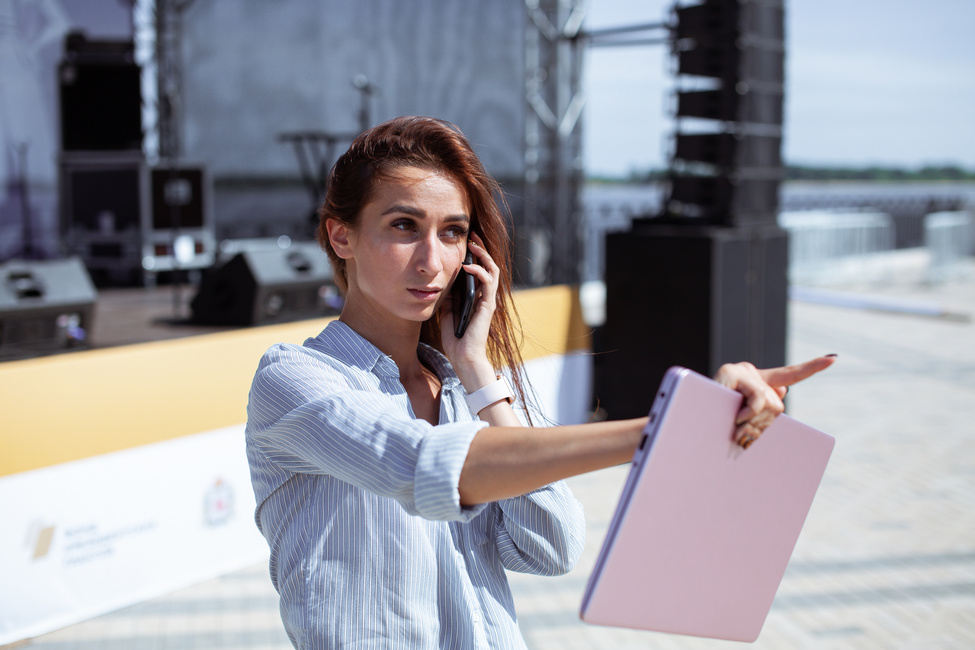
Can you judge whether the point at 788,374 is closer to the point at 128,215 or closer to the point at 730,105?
the point at 730,105

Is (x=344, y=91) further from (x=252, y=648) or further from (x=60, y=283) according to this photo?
(x=252, y=648)

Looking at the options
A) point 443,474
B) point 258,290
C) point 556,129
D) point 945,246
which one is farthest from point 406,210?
point 945,246

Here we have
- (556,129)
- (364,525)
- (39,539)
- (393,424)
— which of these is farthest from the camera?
(556,129)

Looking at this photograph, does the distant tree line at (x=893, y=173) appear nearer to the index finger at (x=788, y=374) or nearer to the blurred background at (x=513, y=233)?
the blurred background at (x=513, y=233)

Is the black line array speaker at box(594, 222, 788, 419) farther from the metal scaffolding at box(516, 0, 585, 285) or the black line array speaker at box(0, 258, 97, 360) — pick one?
the black line array speaker at box(0, 258, 97, 360)

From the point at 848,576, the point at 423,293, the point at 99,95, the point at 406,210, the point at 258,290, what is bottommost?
the point at 848,576

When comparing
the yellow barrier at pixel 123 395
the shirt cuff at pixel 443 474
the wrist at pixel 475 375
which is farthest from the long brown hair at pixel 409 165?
the yellow barrier at pixel 123 395

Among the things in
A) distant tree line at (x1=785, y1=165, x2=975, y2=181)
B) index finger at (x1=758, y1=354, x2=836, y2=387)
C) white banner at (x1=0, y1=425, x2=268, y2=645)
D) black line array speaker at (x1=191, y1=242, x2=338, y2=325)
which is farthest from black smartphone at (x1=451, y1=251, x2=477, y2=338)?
distant tree line at (x1=785, y1=165, x2=975, y2=181)

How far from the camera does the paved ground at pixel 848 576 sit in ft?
9.89

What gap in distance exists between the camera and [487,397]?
101 cm

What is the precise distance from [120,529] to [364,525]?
2687 mm

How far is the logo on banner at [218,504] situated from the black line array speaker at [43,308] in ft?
3.50

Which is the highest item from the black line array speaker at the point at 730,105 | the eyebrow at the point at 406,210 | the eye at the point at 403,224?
the black line array speaker at the point at 730,105

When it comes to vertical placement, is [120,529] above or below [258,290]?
below
